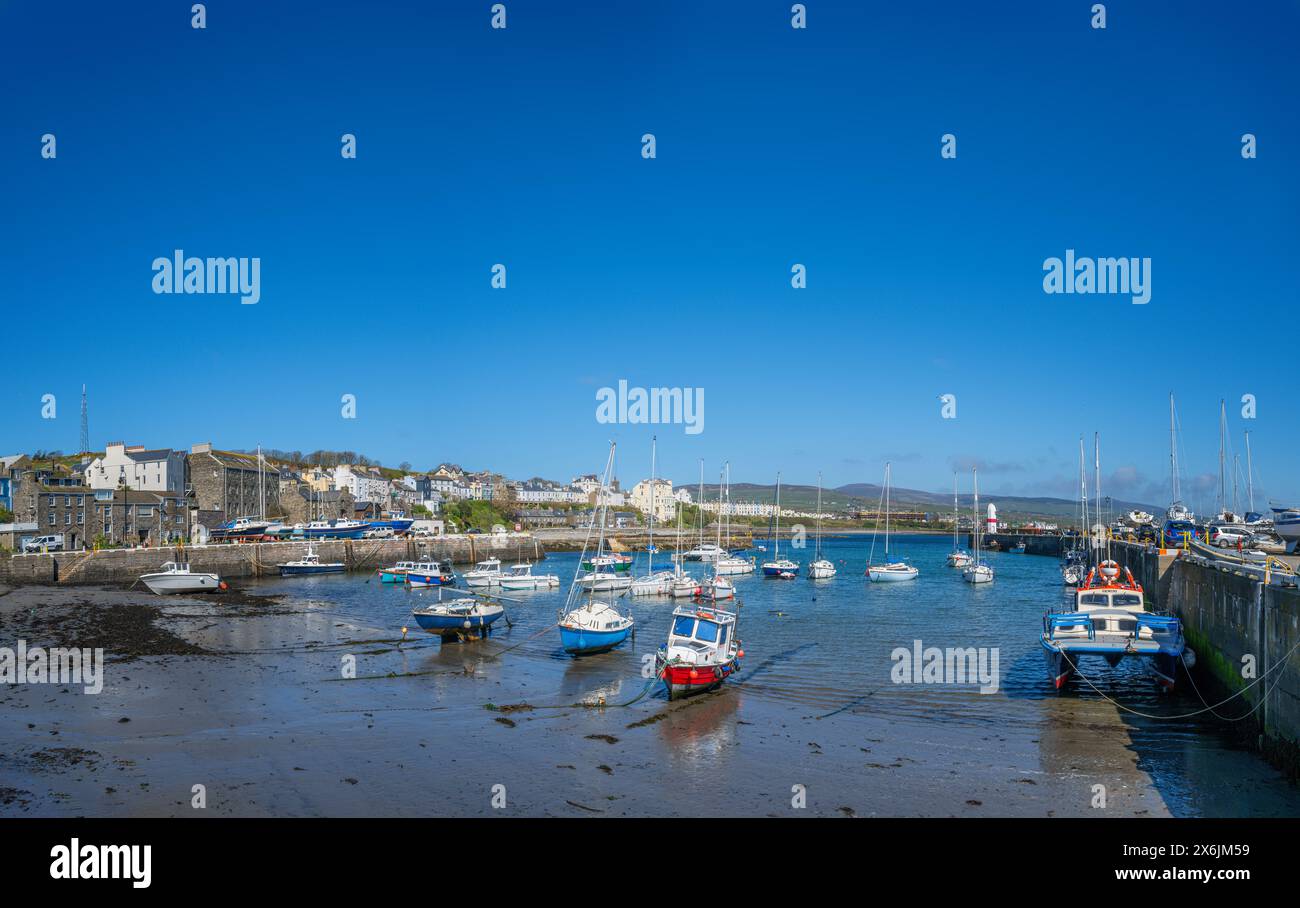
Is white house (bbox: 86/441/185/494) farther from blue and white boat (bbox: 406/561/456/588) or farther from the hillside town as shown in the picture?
blue and white boat (bbox: 406/561/456/588)

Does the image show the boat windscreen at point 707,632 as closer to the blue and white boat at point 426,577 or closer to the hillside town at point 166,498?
the blue and white boat at point 426,577

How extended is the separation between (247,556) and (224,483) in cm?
2404

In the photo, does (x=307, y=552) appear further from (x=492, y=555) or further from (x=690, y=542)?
(x=690, y=542)

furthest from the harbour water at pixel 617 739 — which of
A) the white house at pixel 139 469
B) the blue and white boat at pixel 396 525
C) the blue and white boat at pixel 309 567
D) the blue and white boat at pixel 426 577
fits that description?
the blue and white boat at pixel 396 525

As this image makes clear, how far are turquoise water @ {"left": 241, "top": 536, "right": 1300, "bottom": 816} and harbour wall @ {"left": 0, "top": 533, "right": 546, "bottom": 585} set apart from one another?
35.3 meters

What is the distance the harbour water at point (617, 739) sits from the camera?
16719 mm

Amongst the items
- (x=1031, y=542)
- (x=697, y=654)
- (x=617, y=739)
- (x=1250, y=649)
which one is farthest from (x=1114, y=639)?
(x=1031, y=542)

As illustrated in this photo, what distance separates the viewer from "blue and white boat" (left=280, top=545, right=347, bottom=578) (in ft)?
257

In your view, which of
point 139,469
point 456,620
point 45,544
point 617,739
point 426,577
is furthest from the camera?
point 139,469

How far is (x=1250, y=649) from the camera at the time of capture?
2167 cm

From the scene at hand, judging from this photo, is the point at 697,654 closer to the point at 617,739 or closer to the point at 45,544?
the point at 617,739

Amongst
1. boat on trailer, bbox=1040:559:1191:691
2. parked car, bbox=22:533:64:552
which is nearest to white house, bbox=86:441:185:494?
parked car, bbox=22:533:64:552

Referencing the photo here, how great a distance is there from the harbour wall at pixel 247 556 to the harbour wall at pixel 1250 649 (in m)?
67.7

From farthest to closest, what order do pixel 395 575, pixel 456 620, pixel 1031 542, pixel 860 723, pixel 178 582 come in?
pixel 1031 542 → pixel 395 575 → pixel 178 582 → pixel 456 620 → pixel 860 723
